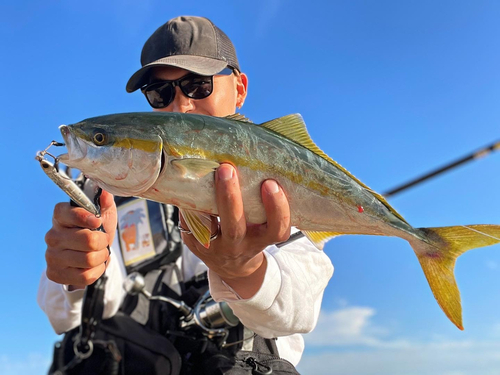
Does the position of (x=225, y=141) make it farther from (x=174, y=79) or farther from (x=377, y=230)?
(x=174, y=79)

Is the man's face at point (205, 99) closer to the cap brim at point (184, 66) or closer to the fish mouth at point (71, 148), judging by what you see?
the cap brim at point (184, 66)

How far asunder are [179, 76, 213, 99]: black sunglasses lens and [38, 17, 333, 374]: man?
1cm

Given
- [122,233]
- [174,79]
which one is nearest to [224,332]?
[122,233]

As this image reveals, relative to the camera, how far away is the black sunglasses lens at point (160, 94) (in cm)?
421

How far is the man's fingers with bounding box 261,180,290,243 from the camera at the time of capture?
2373 millimetres

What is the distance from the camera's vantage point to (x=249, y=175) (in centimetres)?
241

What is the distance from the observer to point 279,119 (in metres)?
2.64

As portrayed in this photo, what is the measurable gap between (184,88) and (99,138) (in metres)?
2.02

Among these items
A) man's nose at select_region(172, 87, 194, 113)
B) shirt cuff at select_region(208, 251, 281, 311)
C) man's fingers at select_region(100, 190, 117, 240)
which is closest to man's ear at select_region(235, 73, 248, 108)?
man's nose at select_region(172, 87, 194, 113)

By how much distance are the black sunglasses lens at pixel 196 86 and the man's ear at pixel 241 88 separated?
0.87m

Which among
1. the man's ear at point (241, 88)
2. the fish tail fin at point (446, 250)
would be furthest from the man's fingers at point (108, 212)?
the man's ear at point (241, 88)

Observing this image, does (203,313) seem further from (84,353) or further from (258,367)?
(84,353)

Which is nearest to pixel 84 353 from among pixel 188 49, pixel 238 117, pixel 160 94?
pixel 160 94

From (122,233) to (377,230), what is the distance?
3.71m
